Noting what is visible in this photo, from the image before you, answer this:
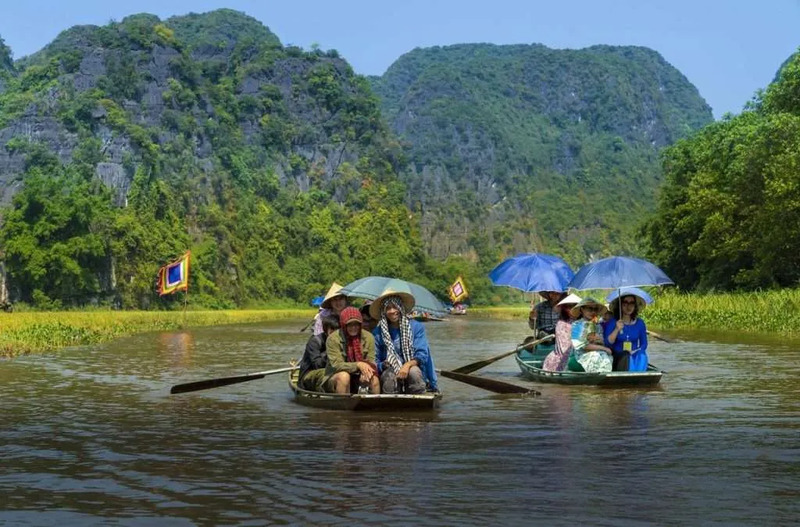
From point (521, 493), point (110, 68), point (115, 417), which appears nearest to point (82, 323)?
point (115, 417)

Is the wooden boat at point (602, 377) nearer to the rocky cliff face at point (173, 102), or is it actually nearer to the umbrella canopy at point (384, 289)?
the umbrella canopy at point (384, 289)

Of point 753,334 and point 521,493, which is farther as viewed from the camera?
point 753,334

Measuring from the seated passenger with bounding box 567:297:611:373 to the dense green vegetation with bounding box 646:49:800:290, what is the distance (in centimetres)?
2433

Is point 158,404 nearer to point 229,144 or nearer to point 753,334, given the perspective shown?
point 753,334

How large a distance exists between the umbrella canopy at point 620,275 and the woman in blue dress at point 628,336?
451 mm

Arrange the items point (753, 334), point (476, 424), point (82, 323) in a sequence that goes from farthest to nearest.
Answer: point (82, 323), point (753, 334), point (476, 424)

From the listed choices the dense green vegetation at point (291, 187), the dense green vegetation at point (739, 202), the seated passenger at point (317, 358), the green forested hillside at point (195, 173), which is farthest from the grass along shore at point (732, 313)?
the green forested hillside at point (195, 173)

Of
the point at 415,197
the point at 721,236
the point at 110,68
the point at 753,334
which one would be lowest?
the point at 753,334

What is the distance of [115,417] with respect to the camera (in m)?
13.0

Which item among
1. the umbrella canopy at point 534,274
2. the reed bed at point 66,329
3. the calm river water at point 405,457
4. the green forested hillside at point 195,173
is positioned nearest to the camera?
the calm river water at point 405,457

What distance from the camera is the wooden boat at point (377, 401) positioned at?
12000 millimetres

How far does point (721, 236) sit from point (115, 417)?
37.0 metres

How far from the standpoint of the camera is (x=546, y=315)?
60.2 feet

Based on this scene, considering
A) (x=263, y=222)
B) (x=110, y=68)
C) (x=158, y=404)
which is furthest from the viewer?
(x=110, y=68)
